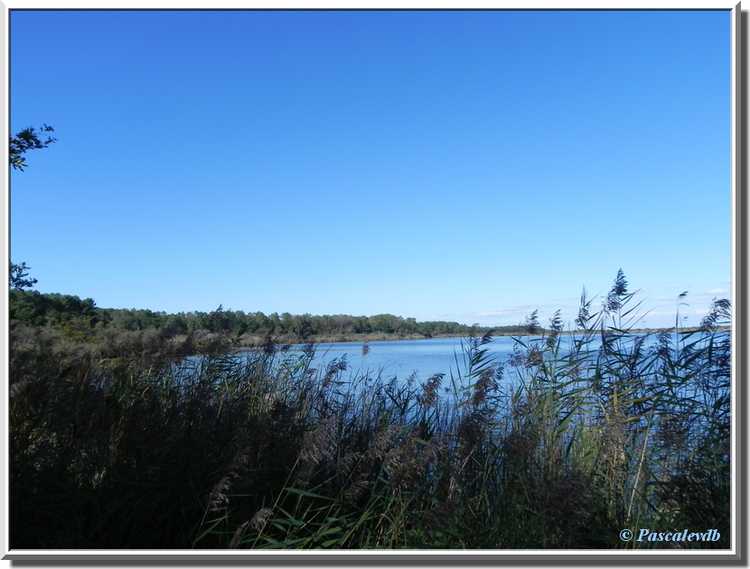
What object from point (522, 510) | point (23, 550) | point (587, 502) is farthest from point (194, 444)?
point (587, 502)

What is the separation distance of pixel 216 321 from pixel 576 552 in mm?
3248

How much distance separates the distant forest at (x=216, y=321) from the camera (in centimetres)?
457

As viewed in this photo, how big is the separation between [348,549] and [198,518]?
2.87 ft

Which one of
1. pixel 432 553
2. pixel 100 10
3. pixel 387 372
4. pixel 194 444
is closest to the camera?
pixel 432 553

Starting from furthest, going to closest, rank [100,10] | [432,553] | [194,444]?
[100,10]
[194,444]
[432,553]

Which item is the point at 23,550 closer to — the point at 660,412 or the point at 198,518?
the point at 198,518

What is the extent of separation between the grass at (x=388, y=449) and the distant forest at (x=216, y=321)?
0.17m

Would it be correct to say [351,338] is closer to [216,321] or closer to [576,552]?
[216,321]

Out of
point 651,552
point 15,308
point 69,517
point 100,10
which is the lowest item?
point 651,552

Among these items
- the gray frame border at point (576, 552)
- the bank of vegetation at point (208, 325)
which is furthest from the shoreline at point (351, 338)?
the gray frame border at point (576, 552)

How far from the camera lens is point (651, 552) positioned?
11.5 ft

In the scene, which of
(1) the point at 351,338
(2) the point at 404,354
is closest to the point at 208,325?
(1) the point at 351,338

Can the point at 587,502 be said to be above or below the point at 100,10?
below

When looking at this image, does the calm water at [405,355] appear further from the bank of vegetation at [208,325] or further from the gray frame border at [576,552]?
the gray frame border at [576,552]
